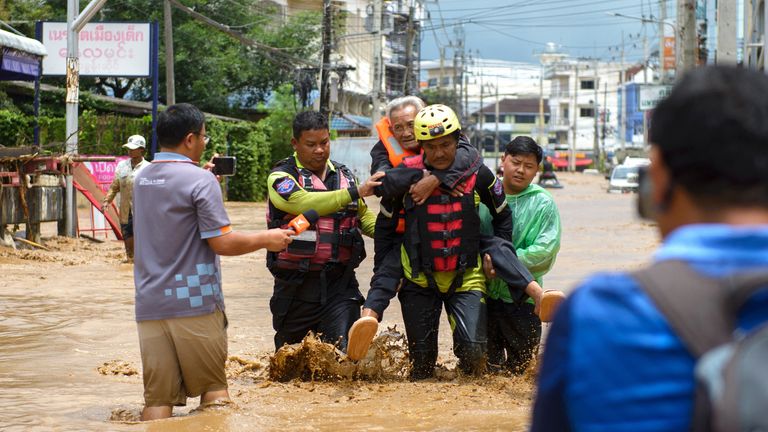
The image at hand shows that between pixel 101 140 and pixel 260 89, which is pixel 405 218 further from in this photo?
pixel 260 89

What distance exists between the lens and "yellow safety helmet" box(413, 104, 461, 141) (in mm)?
6438

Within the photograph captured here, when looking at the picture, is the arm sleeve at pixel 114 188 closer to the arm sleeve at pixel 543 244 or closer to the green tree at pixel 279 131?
the arm sleeve at pixel 543 244

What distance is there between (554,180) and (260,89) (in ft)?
51.7

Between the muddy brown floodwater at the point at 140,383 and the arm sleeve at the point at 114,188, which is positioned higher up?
the arm sleeve at the point at 114,188

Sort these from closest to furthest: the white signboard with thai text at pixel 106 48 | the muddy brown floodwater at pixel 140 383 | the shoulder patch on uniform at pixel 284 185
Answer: the muddy brown floodwater at pixel 140 383 < the shoulder patch on uniform at pixel 284 185 < the white signboard with thai text at pixel 106 48

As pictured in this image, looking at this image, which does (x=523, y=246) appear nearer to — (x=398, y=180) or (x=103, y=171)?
(x=398, y=180)

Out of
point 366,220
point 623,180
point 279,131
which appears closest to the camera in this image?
point 366,220

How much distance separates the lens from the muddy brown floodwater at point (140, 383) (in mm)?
6309

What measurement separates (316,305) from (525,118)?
458 ft

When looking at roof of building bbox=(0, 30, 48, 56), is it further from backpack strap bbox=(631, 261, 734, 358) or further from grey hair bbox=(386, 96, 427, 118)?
backpack strap bbox=(631, 261, 734, 358)

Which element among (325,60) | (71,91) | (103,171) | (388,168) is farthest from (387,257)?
(325,60)

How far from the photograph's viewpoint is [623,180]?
51.4 m

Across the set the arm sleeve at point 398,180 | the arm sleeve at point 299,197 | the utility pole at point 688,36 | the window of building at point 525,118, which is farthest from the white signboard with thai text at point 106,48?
the window of building at point 525,118

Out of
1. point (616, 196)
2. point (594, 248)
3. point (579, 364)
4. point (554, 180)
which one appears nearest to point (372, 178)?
point (579, 364)
